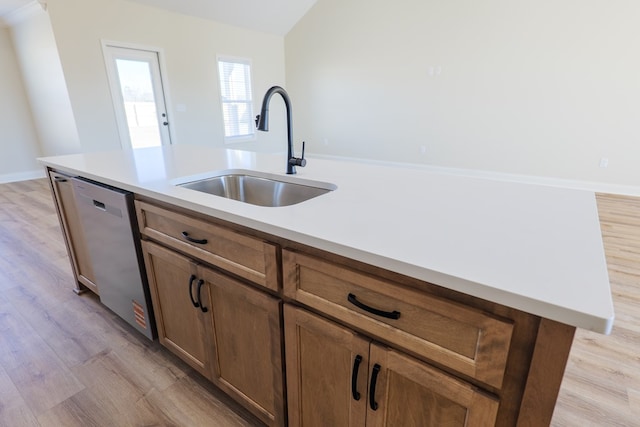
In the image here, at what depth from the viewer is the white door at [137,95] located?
467 centimetres

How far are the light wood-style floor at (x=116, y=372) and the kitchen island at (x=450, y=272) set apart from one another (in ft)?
1.83

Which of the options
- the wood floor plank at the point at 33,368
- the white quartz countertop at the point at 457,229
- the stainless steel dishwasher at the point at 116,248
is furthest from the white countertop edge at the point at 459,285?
the wood floor plank at the point at 33,368

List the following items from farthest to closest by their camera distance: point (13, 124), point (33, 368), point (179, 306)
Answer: point (13, 124)
point (33, 368)
point (179, 306)

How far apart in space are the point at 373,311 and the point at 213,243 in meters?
0.61

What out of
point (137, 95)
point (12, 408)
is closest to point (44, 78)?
point (137, 95)

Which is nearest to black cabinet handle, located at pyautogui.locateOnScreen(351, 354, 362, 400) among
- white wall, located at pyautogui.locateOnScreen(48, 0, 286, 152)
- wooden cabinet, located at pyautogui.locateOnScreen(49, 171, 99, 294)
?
wooden cabinet, located at pyautogui.locateOnScreen(49, 171, 99, 294)

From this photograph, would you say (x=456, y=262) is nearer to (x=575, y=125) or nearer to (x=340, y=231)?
(x=340, y=231)

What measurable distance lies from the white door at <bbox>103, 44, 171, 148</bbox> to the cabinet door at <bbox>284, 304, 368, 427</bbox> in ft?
16.7

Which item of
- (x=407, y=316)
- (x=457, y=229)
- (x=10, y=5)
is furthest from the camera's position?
(x=10, y=5)

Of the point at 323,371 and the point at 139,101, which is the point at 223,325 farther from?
the point at 139,101

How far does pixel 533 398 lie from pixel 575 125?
17.5 ft

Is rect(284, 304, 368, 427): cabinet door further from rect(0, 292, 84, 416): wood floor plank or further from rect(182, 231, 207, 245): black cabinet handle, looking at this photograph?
rect(0, 292, 84, 416): wood floor plank

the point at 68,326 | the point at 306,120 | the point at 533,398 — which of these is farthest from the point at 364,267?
the point at 306,120

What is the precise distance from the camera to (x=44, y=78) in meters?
4.72
